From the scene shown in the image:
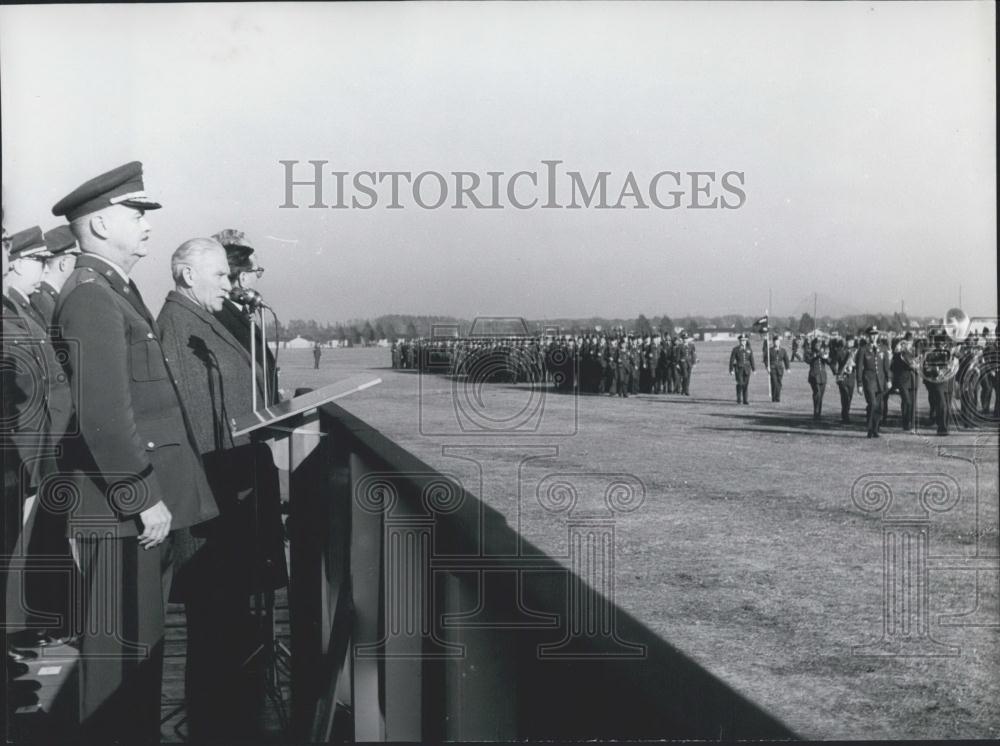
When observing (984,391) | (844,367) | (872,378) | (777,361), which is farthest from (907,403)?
(777,361)

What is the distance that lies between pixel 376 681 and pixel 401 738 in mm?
266

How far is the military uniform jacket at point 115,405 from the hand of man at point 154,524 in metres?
0.02

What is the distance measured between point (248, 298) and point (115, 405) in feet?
1.97

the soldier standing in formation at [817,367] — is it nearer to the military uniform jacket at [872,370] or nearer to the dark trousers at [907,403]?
the military uniform jacket at [872,370]

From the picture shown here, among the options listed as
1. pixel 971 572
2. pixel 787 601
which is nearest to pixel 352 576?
pixel 787 601

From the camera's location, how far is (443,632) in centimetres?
163

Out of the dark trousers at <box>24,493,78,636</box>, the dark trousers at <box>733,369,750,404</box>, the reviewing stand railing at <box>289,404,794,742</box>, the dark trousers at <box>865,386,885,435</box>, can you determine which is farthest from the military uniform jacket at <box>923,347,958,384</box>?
the dark trousers at <box>24,493,78,636</box>

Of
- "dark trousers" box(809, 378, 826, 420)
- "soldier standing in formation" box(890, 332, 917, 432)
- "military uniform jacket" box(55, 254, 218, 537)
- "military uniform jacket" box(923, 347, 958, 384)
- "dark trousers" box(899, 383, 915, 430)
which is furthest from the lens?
"dark trousers" box(809, 378, 826, 420)

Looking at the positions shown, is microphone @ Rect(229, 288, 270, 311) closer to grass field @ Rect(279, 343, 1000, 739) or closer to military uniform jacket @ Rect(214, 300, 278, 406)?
military uniform jacket @ Rect(214, 300, 278, 406)

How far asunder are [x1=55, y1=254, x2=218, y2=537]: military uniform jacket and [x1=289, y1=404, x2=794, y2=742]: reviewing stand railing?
0.43 metres

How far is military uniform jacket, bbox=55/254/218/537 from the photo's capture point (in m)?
2.46

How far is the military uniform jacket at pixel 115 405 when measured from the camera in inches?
97.0

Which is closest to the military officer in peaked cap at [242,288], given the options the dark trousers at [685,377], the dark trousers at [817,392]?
the dark trousers at [817,392]

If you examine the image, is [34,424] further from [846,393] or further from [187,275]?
[846,393]
